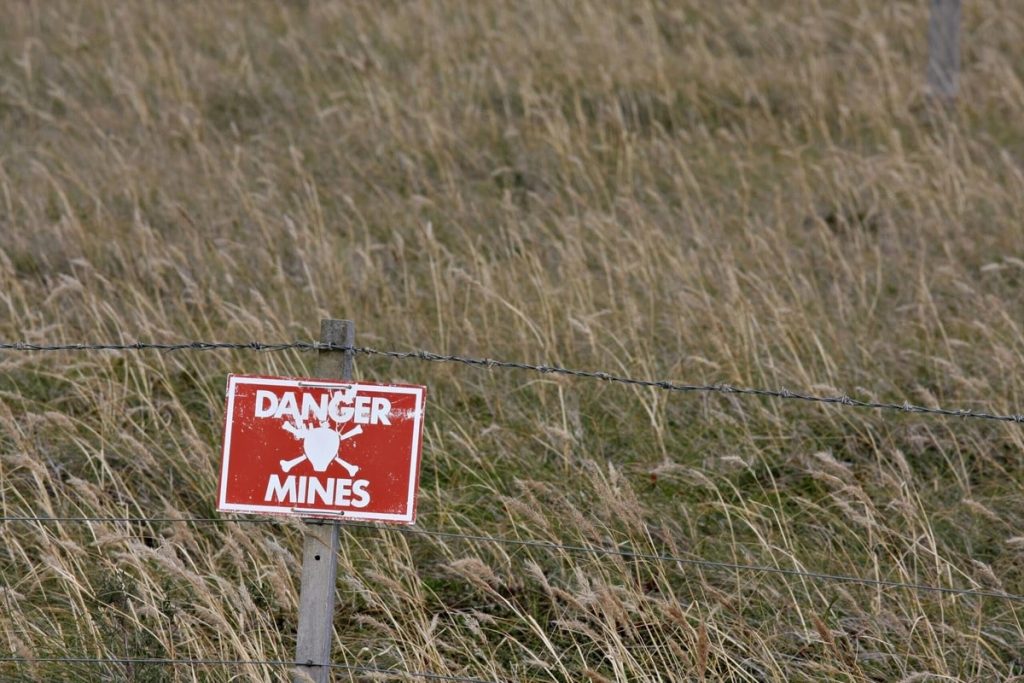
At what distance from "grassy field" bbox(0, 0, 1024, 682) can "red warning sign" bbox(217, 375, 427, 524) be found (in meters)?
0.45

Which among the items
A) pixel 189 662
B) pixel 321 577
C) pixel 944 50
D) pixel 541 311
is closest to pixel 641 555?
pixel 321 577

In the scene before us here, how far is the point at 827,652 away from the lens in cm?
337

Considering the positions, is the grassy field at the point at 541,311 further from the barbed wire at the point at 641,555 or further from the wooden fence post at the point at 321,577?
the wooden fence post at the point at 321,577

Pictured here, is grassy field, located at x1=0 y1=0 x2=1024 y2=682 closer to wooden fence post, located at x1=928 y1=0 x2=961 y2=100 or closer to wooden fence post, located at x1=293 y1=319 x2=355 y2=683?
wooden fence post, located at x1=928 y1=0 x2=961 y2=100

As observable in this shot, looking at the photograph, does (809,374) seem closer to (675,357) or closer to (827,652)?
(675,357)

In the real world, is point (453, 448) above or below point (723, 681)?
above


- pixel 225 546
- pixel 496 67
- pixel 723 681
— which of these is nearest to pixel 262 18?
pixel 496 67

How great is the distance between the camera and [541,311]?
5.31 m

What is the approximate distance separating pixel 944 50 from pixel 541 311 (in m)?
4.00

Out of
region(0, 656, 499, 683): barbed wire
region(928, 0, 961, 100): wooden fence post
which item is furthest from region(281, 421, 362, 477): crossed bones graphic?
region(928, 0, 961, 100): wooden fence post

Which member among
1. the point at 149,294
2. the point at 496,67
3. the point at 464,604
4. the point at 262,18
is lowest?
the point at 464,604

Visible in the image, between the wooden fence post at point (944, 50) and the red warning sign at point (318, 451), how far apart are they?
602 centimetres

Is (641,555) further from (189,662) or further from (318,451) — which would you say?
(189,662)

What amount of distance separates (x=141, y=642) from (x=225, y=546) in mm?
386
